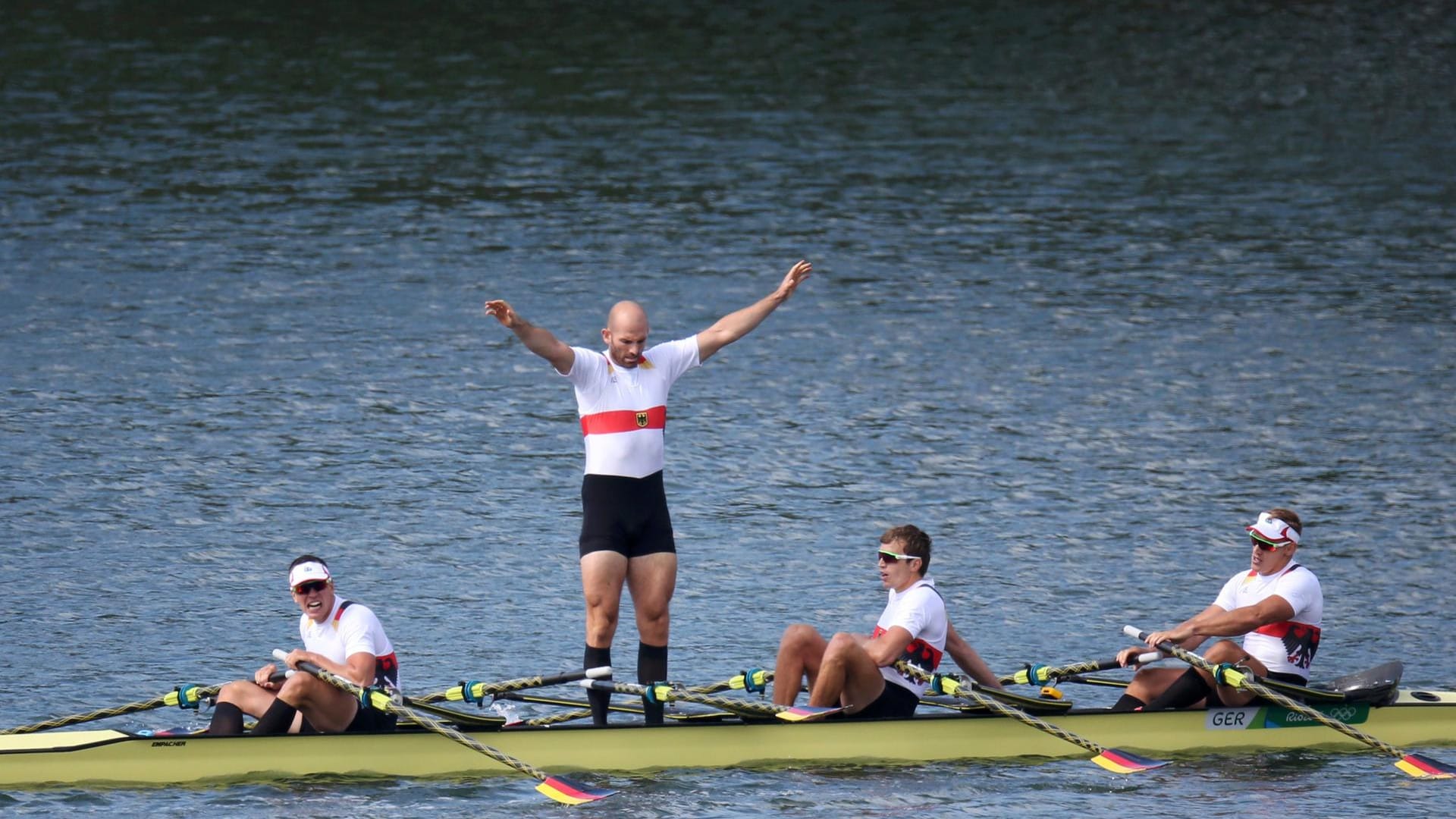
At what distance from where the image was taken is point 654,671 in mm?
14938

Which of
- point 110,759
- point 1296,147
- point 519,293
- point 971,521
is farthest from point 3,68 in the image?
point 110,759

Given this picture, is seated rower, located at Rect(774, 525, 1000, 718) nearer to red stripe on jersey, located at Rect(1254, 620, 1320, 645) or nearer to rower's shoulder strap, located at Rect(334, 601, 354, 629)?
red stripe on jersey, located at Rect(1254, 620, 1320, 645)

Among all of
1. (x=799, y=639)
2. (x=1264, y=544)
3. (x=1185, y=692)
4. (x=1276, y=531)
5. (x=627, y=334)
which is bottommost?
(x=1185, y=692)

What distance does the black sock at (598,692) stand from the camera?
581 inches

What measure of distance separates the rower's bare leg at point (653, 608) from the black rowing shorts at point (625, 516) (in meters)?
0.09

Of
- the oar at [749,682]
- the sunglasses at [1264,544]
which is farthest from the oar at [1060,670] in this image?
the oar at [749,682]

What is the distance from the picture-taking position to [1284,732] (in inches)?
605

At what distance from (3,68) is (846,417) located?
103 feet

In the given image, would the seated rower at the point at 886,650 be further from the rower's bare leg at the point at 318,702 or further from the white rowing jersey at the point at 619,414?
the rower's bare leg at the point at 318,702

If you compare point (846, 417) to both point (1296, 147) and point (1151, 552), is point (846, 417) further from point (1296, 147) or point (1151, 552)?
point (1296, 147)

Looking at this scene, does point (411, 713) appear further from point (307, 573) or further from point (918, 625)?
point (918, 625)

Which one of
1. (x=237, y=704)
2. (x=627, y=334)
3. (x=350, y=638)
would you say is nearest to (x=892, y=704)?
(x=627, y=334)

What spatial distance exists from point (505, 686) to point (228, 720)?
1.99 meters

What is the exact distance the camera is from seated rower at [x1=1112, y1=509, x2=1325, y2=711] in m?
15.2
